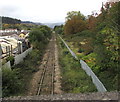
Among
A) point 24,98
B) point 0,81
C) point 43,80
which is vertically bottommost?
point 43,80

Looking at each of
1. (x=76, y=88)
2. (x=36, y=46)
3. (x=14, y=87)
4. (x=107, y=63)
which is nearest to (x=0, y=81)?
(x=14, y=87)

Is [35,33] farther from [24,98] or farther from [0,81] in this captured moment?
[24,98]

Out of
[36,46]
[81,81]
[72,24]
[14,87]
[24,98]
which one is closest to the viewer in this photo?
[24,98]

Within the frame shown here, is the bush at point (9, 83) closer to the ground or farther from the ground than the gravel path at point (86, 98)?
closer to the ground

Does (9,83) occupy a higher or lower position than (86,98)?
lower

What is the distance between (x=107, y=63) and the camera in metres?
8.87

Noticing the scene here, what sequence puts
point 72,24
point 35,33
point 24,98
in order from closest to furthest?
point 24,98
point 35,33
point 72,24

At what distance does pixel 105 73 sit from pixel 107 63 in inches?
62.5

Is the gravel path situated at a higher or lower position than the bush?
higher

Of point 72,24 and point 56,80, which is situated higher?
point 72,24

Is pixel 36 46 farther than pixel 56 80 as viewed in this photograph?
Yes

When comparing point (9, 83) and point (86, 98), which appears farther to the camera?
point (9, 83)

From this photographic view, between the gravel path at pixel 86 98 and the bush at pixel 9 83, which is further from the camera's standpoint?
the bush at pixel 9 83

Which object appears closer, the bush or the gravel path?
the gravel path
